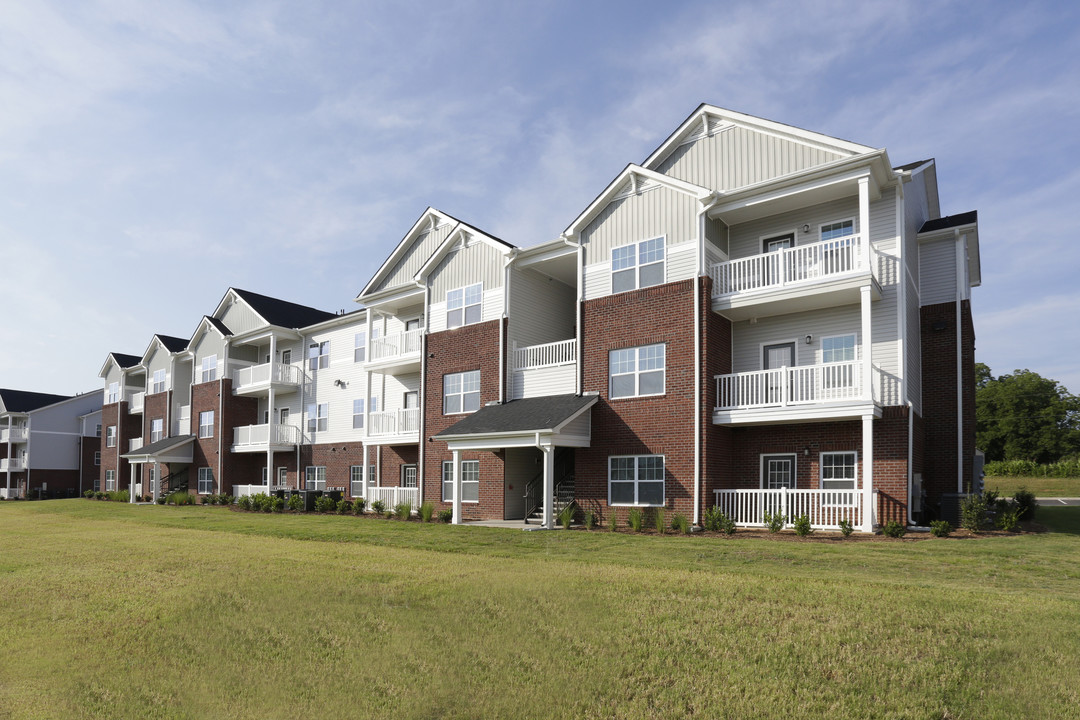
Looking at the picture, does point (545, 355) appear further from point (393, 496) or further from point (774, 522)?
point (774, 522)

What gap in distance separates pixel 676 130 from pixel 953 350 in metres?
9.92

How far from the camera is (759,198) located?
65.5 ft

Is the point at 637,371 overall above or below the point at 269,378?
below

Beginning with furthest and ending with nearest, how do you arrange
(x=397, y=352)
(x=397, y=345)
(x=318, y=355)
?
(x=318, y=355) → (x=397, y=345) → (x=397, y=352)

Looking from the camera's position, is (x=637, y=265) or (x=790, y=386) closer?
(x=790, y=386)

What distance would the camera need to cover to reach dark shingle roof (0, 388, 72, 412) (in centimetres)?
6209

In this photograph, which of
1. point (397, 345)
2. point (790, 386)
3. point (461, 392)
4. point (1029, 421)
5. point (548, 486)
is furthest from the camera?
point (1029, 421)

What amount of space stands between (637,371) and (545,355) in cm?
418

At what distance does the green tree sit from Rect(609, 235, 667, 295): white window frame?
57.5 meters

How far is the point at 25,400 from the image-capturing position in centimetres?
6347

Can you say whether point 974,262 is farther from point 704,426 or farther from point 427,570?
point 427,570

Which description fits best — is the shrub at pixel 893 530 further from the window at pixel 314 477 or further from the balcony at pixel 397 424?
the window at pixel 314 477

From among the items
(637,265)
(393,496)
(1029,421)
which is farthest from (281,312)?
(1029,421)

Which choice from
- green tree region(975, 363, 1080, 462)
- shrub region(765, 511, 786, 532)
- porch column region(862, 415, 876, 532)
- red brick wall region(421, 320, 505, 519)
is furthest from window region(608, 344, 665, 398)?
green tree region(975, 363, 1080, 462)
